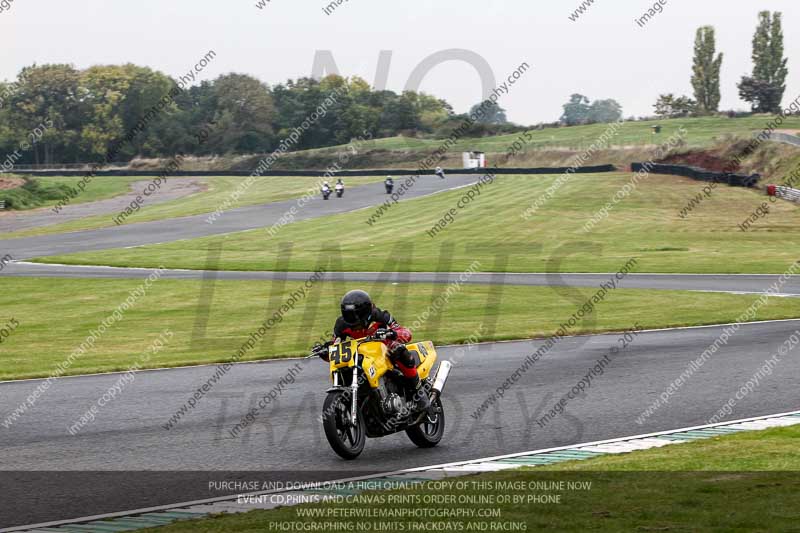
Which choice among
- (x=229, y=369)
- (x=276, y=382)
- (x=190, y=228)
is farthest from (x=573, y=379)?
(x=190, y=228)

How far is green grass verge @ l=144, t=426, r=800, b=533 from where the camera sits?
6.98m

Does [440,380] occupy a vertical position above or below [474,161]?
above

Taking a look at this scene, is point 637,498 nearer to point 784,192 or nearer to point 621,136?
point 784,192

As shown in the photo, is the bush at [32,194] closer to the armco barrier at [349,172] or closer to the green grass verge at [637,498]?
the armco barrier at [349,172]

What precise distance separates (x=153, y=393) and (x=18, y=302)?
17.4 metres

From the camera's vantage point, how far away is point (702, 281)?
1256 inches

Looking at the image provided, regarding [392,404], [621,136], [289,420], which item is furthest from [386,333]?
[621,136]

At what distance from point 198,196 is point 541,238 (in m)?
38.2

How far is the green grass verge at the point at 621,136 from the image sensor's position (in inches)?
3624

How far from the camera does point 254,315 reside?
25.8m

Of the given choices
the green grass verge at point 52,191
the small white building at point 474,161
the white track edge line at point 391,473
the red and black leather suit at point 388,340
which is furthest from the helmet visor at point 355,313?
the small white building at point 474,161

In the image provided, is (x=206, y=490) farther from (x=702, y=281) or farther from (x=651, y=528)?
(x=702, y=281)

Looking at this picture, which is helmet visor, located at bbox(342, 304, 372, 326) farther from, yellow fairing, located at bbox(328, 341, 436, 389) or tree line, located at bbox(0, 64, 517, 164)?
tree line, located at bbox(0, 64, 517, 164)

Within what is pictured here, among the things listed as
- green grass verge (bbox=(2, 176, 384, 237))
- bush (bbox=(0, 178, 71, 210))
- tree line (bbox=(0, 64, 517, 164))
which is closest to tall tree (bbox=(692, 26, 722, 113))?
tree line (bbox=(0, 64, 517, 164))
